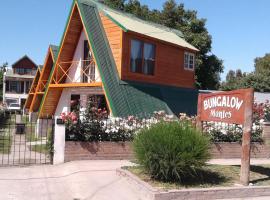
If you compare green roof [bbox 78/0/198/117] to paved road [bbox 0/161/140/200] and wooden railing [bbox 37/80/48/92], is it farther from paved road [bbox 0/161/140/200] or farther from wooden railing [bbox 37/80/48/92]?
wooden railing [bbox 37/80/48/92]

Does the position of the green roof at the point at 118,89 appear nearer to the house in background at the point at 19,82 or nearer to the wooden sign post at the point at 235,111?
the wooden sign post at the point at 235,111

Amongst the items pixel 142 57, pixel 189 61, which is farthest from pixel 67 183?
pixel 189 61

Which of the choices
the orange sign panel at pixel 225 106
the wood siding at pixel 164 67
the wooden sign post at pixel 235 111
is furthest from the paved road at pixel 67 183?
the wood siding at pixel 164 67

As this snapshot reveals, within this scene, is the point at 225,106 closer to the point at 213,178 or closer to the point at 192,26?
the point at 213,178

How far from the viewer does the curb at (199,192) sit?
834cm

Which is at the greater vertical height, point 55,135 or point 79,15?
point 79,15

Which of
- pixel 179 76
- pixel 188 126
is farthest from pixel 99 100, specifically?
pixel 188 126

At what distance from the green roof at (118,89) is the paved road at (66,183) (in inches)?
286

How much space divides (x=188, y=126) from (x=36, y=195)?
143 inches

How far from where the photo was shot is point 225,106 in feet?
34.6

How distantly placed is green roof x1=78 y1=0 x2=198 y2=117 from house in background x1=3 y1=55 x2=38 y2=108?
179 ft

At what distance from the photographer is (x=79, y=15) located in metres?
21.7

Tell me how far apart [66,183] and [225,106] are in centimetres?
431

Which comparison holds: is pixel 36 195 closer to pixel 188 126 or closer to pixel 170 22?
pixel 188 126
